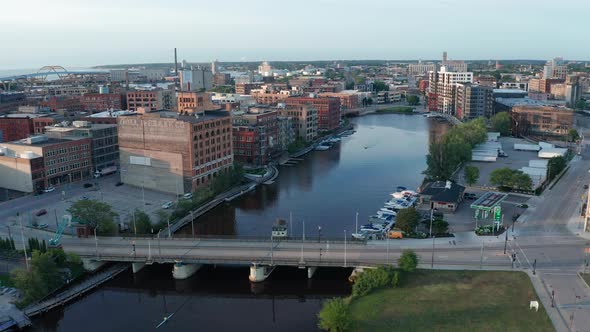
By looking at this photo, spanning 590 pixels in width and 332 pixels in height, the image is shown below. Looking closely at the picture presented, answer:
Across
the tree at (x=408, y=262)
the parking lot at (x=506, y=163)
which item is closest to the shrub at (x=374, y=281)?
the tree at (x=408, y=262)

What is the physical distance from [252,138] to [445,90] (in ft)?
228

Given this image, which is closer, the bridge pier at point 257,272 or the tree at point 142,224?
the bridge pier at point 257,272

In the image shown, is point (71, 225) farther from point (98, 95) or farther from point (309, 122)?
point (98, 95)

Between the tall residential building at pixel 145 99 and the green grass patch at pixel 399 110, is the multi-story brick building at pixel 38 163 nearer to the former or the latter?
the tall residential building at pixel 145 99

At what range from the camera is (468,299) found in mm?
24719

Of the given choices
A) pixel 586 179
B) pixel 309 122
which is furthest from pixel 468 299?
pixel 309 122

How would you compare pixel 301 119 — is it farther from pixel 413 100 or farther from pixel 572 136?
pixel 413 100

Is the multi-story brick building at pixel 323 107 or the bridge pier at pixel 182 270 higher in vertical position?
the multi-story brick building at pixel 323 107

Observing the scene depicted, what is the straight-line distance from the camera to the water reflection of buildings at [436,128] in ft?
282

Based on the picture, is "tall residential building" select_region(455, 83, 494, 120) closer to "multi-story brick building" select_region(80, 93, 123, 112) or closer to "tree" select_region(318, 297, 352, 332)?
"multi-story brick building" select_region(80, 93, 123, 112)

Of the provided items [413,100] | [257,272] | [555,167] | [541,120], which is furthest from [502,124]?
[257,272]

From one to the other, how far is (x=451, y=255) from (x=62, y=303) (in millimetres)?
21105

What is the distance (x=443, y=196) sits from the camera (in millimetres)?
40469

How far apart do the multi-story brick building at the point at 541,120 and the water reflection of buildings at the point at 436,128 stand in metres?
11.6
